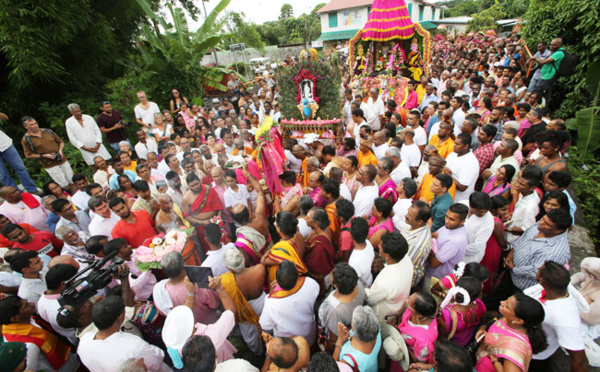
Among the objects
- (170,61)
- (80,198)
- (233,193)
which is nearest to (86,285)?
(233,193)

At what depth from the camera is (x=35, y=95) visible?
328 inches

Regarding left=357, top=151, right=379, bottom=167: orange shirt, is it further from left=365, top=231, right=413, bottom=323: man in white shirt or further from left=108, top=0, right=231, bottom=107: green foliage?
left=108, top=0, right=231, bottom=107: green foliage

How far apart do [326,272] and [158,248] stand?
192 cm

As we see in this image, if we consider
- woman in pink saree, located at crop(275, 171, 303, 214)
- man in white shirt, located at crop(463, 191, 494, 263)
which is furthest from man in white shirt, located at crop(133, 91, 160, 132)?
man in white shirt, located at crop(463, 191, 494, 263)

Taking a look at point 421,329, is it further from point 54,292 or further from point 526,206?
point 54,292

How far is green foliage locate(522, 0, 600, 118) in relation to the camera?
6.59 m

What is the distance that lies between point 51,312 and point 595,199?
814 cm

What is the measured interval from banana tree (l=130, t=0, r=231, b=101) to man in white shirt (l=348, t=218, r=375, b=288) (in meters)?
10.4

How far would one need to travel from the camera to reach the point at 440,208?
3.69 m

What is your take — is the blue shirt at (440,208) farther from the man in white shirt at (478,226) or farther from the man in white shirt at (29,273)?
the man in white shirt at (29,273)

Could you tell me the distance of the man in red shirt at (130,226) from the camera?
379 centimetres

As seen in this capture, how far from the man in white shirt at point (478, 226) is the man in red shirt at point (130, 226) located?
4078 mm

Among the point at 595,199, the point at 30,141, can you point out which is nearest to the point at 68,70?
the point at 30,141

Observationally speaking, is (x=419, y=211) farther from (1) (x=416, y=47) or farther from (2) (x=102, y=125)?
(1) (x=416, y=47)
